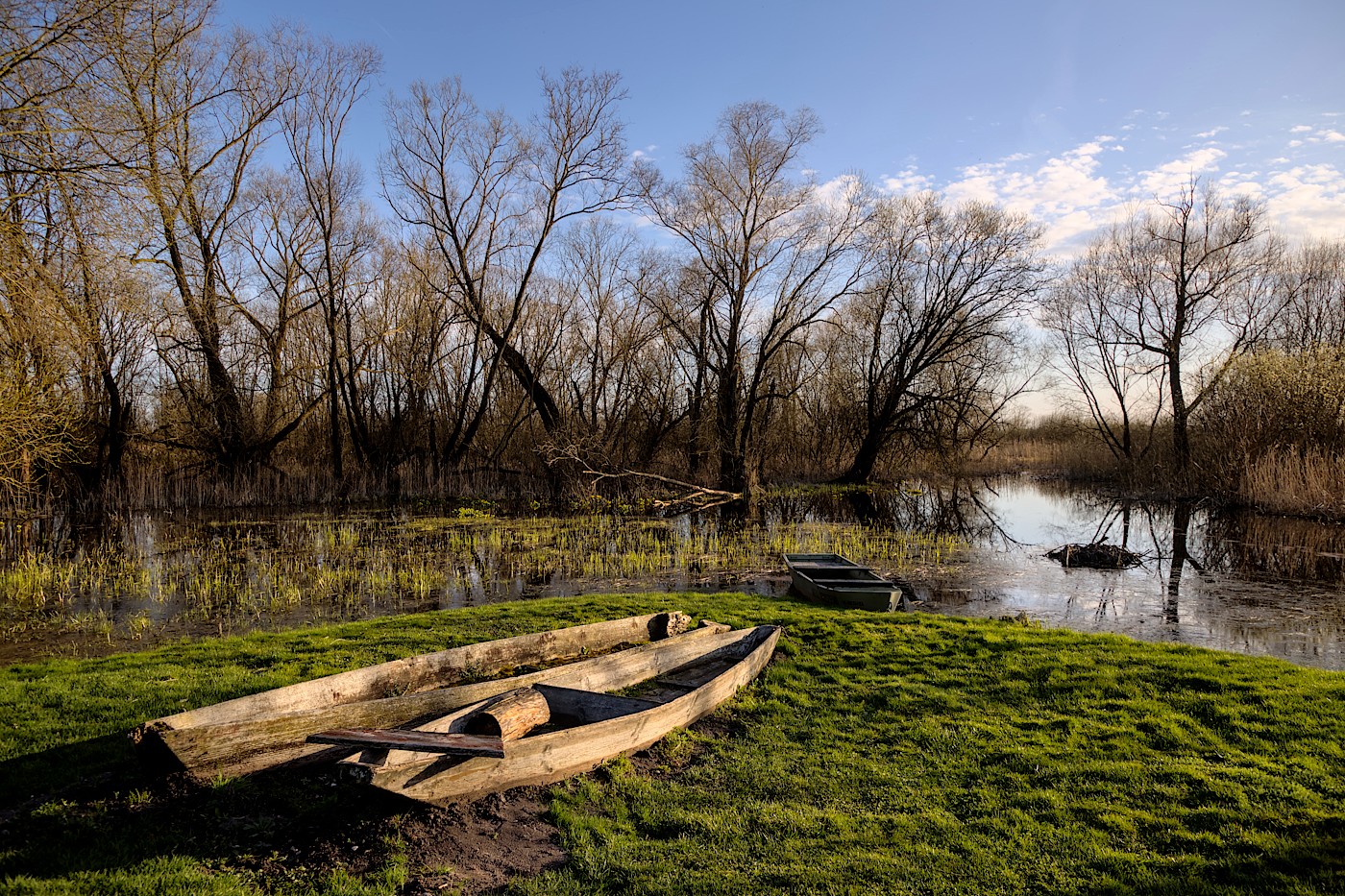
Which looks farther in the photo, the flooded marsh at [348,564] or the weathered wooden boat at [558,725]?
the flooded marsh at [348,564]

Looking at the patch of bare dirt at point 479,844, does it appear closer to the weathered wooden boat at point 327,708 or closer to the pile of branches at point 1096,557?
the weathered wooden boat at point 327,708

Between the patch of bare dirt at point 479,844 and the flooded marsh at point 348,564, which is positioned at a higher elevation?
the flooded marsh at point 348,564

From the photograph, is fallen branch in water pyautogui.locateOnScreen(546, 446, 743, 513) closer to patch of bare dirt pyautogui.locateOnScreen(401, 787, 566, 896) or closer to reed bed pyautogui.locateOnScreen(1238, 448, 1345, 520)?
reed bed pyautogui.locateOnScreen(1238, 448, 1345, 520)

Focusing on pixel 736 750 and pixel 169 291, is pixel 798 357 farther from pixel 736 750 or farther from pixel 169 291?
pixel 736 750

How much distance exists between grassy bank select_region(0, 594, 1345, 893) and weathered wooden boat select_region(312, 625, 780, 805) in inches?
7.8

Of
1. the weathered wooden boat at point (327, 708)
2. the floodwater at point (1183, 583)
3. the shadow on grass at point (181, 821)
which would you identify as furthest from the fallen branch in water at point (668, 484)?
the shadow on grass at point (181, 821)

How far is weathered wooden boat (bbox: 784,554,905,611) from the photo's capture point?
32.3 feet

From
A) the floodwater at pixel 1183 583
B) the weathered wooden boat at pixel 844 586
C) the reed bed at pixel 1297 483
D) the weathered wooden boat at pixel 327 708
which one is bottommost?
the floodwater at pixel 1183 583

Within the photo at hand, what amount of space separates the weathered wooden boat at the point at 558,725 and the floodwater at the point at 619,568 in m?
4.88

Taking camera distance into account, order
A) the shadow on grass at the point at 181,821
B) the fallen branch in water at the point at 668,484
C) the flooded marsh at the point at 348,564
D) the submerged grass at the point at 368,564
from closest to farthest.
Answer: the shadow on grass at the point at 181,821
the flooded marsh at the point at 348,564
the submerged grass at the point at 368,564
the fallen branch in water at the point at 668,484

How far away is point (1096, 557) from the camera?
1365cm

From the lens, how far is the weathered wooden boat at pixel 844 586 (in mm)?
9852

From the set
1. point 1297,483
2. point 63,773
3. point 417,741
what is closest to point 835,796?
point 417,741

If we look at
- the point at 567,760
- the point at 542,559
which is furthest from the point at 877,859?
the point at 542,559
